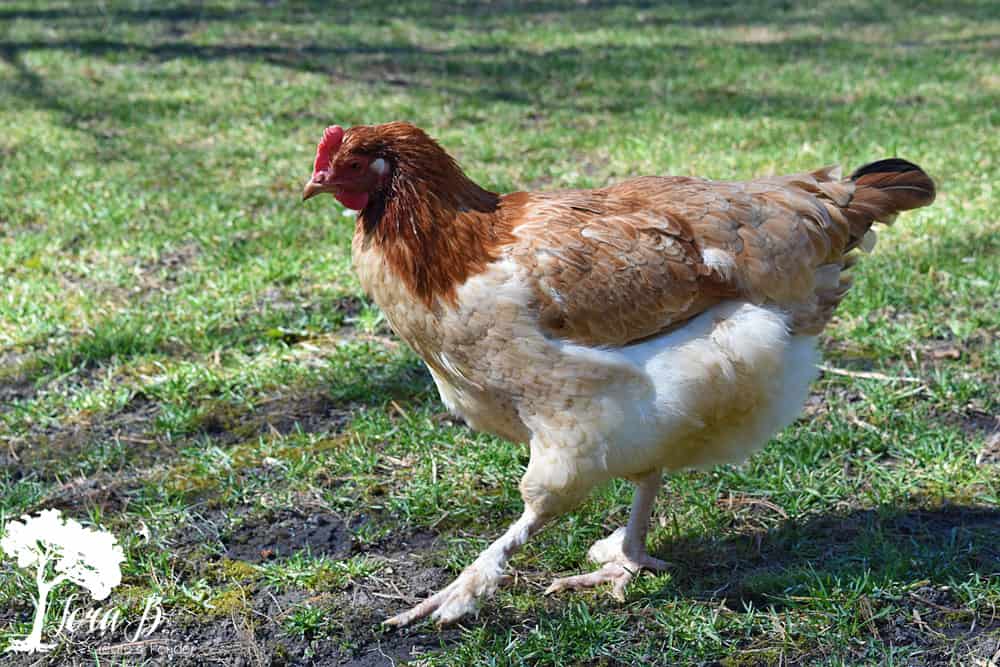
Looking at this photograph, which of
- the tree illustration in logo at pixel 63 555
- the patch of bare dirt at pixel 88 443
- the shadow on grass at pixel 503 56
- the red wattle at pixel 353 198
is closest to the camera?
the tree illustration in logo at pixel 63 555

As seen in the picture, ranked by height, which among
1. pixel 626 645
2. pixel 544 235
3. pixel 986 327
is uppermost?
pixel 544 235

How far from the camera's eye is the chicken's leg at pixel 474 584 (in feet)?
9.99

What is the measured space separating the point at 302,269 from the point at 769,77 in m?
5.95

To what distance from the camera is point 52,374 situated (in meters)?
4.68

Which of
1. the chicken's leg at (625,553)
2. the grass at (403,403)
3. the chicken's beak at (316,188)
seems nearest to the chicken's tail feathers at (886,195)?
the grass at (403,403)

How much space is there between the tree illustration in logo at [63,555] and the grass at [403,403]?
25cm

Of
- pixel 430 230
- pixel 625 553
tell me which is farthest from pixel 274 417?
Result: pixel 625 553

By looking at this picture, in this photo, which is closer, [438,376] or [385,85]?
[438,376]

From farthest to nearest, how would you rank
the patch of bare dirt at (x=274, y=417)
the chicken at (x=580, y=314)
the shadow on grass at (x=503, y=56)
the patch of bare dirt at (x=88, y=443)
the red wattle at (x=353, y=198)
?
1. the shadow on grass at (x=503, y=56)
2. the patch of bare dirt at (x=274, y=417)
3. the patch of bare dirt at (x=88, y=443)
4. the red wattle at (x=353, y=198)
5. the chicken at (x=580, y=314)

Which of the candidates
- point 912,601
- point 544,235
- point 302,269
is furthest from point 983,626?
point 302,269

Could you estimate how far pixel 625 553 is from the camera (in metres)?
3.35

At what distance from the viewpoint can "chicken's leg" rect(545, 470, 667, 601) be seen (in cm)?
328

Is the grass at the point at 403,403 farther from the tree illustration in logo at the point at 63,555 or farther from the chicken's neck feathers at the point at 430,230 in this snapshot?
the chicken's neck feathers at the point at 430,230

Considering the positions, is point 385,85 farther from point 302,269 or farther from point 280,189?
point 302,269
